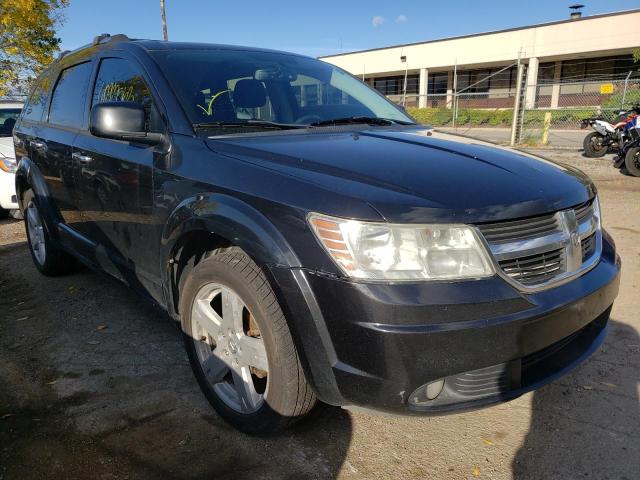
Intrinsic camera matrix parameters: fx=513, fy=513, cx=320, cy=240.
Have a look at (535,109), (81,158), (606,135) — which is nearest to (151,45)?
(81,158)

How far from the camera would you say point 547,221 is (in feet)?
6.61

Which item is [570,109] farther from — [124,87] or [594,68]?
[594,68]

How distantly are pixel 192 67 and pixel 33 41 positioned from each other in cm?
1150

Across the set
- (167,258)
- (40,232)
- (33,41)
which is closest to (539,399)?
(167,258)

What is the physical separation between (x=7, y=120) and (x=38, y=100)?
4369mm

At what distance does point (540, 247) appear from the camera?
6.38 ft

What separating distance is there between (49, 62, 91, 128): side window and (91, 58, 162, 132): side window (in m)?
0.22

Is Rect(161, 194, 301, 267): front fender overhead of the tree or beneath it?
beneath

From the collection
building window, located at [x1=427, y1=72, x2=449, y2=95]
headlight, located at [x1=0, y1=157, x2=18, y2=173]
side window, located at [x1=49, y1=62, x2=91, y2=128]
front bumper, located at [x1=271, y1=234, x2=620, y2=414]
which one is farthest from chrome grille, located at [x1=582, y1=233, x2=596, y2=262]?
building window, located at [x1=427, y1=72, x2=449, y2=95]

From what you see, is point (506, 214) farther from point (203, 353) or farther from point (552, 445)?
point (203, 353)

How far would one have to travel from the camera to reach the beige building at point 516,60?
30.0 m

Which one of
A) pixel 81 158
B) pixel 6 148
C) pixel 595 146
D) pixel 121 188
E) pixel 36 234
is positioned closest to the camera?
pixel 121 188

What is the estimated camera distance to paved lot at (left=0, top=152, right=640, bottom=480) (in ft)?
7.20

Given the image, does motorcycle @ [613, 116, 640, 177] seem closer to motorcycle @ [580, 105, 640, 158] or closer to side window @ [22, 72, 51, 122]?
motorcycle @ [580, 105, 640, 158]
